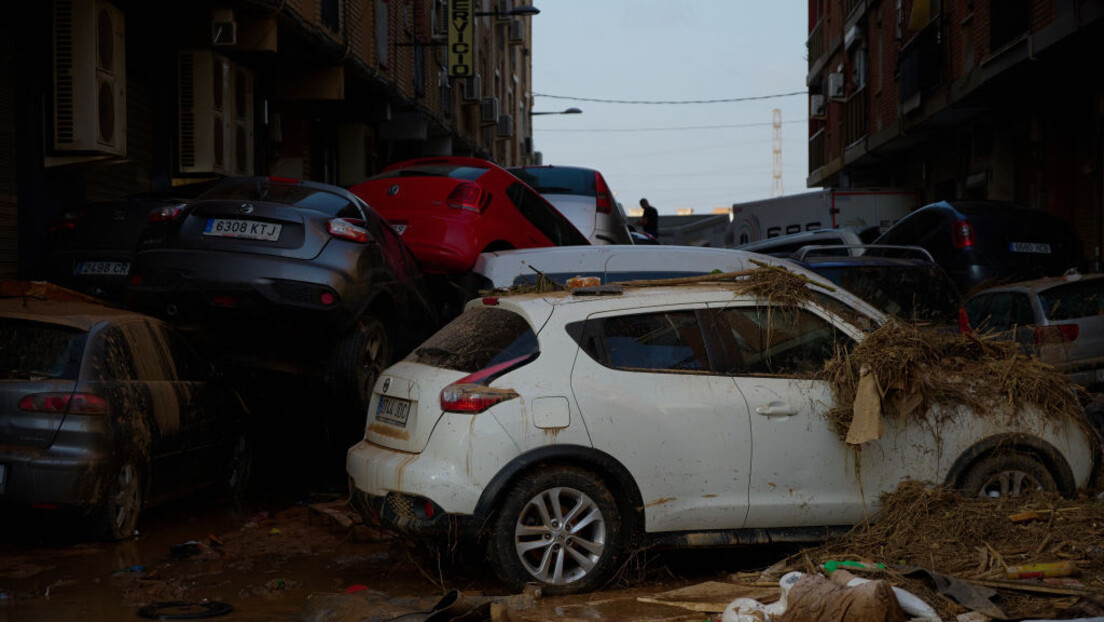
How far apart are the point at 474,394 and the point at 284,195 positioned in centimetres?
392

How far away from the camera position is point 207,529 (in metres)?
8.17

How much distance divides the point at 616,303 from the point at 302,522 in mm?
3007

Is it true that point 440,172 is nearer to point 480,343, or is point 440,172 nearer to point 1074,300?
point 480,343

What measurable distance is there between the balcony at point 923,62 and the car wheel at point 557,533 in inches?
776

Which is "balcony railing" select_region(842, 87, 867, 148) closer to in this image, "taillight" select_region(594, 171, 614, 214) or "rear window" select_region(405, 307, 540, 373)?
"taillight" select_region(594, 171, 614, 214)

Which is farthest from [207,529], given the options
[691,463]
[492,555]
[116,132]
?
[116,132]

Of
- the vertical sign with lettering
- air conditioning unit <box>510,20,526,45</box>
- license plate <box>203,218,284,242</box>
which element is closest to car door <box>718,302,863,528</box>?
license plate <box>203,218,284,242</box>

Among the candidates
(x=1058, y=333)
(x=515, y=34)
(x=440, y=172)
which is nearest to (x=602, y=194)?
(x=440, y=172)

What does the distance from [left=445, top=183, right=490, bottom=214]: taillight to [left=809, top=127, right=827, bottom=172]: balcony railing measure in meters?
32.5

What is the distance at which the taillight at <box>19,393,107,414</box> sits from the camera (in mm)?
7250

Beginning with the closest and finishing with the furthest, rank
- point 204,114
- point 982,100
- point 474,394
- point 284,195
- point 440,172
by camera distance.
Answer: point 474,394 → point 284,195 → point 440,172 → point 204,114 → point 982,100

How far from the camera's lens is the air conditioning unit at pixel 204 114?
16.2 m

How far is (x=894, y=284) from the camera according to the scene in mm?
11070

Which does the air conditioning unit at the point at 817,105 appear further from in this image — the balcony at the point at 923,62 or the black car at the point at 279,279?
the black car at the point at 279,279
